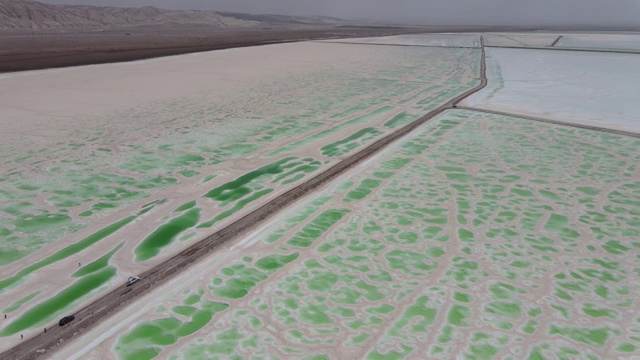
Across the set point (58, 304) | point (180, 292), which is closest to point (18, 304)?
point (58, 304)

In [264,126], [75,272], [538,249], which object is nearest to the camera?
[75,272]

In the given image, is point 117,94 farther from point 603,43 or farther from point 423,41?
point 603,43

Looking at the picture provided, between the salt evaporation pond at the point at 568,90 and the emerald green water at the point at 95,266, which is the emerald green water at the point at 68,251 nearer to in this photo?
the emerald green water at the point at 95,266

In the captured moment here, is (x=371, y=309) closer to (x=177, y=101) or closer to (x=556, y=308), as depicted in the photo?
(x=556, y=308)

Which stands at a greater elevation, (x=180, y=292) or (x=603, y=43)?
(x=180, y=292)

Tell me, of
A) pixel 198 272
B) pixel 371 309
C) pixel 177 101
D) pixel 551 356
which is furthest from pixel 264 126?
pixel 551 356

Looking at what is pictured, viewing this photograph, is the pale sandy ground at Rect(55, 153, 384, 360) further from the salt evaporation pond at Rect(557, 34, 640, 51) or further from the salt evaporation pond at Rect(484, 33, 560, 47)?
the salt evaporation pond at Rect(484, 33, 560, 47)
